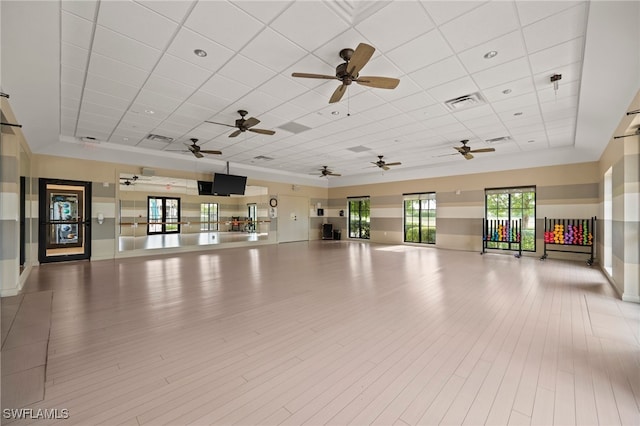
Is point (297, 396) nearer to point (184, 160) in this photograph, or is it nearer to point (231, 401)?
point (231, 401)

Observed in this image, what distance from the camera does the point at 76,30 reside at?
126 inches

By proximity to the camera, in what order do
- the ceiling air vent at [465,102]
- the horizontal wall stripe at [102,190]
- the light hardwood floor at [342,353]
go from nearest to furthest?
the light hardwood floor at [342,353], the ceiling air vent at [465,102], the horizontal wall stripe at [102,190]

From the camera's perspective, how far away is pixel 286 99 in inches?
201

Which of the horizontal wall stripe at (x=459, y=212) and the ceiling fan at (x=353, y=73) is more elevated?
the ceiling fan at (x=353, y=73)

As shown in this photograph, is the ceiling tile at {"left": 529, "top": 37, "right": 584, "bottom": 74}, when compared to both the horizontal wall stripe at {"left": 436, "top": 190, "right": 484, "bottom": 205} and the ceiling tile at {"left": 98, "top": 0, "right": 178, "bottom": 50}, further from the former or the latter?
the horizontal wall stripe at {"left": 436, "top": 190, "right": 484, "bottom": 205}

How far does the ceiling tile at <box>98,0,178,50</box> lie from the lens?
113 inches

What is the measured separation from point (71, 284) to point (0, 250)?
119 centimetres

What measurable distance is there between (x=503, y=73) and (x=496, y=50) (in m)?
0.72

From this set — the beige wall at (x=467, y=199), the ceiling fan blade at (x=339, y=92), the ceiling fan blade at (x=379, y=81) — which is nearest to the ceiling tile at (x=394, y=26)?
the ceiling fan blade at (x=379, y=81)

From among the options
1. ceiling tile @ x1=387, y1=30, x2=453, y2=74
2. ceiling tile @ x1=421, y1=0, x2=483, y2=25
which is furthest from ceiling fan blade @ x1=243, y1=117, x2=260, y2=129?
ceiling tile @ x1=421, y1=0, x2=483, y2=25

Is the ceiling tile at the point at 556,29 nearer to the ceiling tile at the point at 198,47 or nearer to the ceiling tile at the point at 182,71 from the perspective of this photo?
the ceiling tile at the point at 198,47

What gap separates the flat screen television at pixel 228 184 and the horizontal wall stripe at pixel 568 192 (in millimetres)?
10447

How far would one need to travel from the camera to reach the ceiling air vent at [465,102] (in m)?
4.96

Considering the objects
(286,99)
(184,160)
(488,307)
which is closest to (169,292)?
(286,99)
